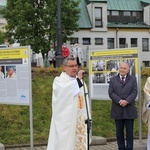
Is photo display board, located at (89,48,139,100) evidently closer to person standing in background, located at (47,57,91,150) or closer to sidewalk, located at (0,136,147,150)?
sidewalk, located at (0,136,147,150)

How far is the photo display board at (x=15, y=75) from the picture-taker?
798 cm

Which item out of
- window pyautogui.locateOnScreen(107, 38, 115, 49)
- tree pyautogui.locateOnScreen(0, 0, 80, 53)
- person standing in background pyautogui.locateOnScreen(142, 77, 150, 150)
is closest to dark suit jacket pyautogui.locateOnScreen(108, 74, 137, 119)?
person standing in background pyautogui.locateOnScreen(142, 77, 150, 150)

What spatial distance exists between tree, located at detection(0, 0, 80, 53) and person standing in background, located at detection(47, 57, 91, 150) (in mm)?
32038

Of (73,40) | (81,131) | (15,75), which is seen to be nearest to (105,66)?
(15,75)

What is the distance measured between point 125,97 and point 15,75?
2537 mm

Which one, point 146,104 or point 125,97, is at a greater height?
point 125,97

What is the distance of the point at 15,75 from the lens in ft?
26.7

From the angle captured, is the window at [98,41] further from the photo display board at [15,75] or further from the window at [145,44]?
the photo display board at [15,75]

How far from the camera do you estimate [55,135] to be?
6285 mm

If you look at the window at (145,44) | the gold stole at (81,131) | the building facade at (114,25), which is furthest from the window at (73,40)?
the gold stole at (81,131)

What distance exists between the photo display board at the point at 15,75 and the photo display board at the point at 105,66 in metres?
1.80

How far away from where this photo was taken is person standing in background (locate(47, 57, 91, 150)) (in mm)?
5977

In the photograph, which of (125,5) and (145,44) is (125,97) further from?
(125,5)

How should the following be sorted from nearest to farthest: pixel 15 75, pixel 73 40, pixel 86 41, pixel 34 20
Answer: pixel 15 75 < pixel 34 20 < pixel 73 40 < pixel 86 41
